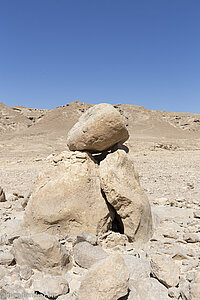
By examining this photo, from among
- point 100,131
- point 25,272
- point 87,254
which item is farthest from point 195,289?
point 100,131

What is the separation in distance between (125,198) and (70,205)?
107 centimetres

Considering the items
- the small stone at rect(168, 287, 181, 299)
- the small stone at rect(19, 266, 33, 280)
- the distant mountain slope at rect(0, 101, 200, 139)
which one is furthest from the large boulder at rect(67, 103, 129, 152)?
the distant mountain slope at rect(0, 101, 200, 139)

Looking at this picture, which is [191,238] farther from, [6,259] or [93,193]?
[6,259]

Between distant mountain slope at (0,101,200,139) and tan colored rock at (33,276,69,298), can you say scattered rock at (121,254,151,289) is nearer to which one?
tan colored rock at (33,276,69,298)

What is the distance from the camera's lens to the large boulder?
525 centimetres

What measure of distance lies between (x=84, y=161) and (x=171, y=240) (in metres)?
2.39

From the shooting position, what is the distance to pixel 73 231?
4.94 metres

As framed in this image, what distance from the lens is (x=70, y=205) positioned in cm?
494

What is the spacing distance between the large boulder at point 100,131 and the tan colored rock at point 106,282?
2704mm

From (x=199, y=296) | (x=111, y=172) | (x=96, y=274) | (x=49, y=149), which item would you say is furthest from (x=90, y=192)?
(x=49, y=149)

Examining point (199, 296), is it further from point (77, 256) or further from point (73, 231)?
point (73, 231)

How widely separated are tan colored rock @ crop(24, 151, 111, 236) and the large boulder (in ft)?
1.46

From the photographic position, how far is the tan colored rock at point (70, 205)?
16.2 feet

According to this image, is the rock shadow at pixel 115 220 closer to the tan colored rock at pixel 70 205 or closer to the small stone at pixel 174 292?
the tan colored rock at pixel 70 205
